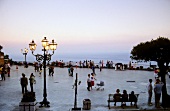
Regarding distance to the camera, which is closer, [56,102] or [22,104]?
[22,104]

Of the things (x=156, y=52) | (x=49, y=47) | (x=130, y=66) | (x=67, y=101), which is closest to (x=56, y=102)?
(x=67, y=101)

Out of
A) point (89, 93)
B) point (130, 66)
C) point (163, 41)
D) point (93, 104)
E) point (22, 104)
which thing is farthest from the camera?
point (130, 66)

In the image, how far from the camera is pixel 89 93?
18938mm

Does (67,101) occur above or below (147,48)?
below

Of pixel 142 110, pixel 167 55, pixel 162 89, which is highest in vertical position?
pixel 167 55

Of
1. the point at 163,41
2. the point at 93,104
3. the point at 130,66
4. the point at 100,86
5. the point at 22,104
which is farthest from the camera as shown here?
the point at 130,66

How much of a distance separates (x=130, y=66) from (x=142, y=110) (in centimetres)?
2736

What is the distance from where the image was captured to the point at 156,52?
14406mm

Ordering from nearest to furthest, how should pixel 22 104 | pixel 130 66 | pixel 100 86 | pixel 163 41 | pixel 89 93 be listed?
pixel 22 104 → pixel 163 41 → pixel 89 93 → pixel 100 86 → pixel 130 66

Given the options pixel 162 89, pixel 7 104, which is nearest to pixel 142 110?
pixel 162 89

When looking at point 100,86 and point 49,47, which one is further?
point 100,86

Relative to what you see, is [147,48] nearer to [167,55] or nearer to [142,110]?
[167,55]

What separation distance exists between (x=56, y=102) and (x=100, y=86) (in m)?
6.87

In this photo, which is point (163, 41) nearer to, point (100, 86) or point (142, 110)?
point (142, 110)
